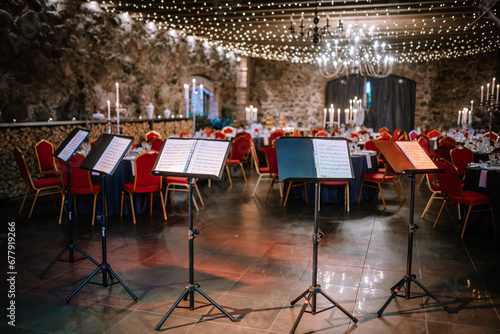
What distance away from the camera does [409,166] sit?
3033 mm

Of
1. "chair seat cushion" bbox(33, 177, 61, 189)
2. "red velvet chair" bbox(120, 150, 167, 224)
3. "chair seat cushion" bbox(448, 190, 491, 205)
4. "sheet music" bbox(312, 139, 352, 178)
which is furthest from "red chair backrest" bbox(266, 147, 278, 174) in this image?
"sheet music" bbox(312, 139, 352, 178)

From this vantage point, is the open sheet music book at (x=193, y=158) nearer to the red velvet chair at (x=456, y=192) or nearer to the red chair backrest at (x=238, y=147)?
the red velvet chair at (x=456, y=192)

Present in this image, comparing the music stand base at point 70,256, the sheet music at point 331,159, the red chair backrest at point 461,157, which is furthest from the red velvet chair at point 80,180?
the red chair backrest at point 461,157

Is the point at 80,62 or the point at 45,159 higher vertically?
the point at 80,62

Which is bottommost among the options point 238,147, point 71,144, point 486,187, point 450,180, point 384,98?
point 486,187

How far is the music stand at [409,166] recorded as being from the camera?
3.02 meters

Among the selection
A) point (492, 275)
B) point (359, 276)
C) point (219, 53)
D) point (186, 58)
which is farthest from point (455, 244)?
point (219, 53)

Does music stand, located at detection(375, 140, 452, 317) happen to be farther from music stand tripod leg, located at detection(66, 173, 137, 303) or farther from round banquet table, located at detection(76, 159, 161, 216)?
round banquet table, located at detection(76, 159, 161, 216)

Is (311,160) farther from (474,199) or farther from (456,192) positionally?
(474,199)

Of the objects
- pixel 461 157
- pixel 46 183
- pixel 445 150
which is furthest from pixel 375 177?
pixel 46 183

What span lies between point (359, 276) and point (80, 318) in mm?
2185

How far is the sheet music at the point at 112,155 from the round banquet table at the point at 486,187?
409 cm

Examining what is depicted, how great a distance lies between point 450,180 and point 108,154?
3.70m

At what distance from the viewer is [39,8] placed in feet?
23.6
